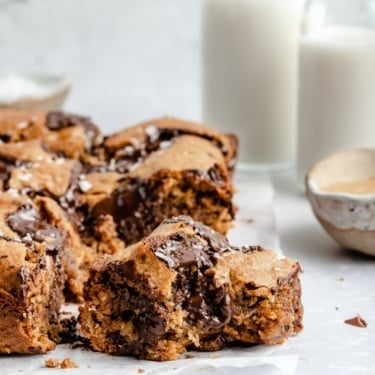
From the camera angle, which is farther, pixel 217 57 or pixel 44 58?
pixel 44 58

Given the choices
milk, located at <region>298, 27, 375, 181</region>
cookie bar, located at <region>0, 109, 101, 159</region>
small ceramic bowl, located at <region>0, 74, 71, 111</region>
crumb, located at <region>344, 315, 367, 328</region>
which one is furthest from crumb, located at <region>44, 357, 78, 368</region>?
small ceramic bowl, located at <region>0, 74, 71, 111</region>

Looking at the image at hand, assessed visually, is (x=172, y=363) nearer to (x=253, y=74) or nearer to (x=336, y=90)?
(x=336, y=90)

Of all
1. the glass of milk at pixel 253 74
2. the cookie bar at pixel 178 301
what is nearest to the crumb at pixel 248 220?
the glass of milk at pixel 253 74

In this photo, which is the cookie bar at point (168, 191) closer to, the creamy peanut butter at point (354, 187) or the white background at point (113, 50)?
the creamy peanut butter at point (354, 187)

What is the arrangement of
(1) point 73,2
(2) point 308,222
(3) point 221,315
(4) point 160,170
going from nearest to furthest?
(3) point 221,315 → (4) point 160,170 → (2) point 308,222 → (1) point 73,2

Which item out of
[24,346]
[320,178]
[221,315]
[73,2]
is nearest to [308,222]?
[320,178]

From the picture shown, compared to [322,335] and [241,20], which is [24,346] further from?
[241,20]
